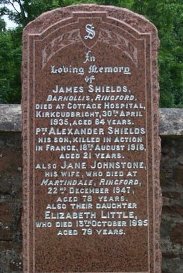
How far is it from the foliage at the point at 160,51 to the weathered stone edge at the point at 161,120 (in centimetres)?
599

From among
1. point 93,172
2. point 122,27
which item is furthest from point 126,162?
point 122,27

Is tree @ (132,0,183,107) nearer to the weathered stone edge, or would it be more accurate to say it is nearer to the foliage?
the foliage

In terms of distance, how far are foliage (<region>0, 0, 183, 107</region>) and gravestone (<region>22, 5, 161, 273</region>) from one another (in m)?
6.74

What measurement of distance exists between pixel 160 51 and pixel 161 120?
7821 millimetres

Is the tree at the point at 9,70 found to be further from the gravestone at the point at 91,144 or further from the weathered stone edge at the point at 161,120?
the gravestone at the point at 91,144

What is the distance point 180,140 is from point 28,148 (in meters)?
1.44

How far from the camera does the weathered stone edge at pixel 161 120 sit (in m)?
5.69

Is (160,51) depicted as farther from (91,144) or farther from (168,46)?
(91,144)

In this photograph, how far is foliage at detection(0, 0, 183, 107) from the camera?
12148 millimetres

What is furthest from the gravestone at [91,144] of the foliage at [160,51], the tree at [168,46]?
the tree at [168,46]

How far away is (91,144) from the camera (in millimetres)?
4934

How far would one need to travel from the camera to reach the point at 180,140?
581cm

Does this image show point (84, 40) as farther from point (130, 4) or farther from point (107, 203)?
point (130, 4)

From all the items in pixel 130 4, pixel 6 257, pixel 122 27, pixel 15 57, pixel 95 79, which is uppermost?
pixel 130 4
